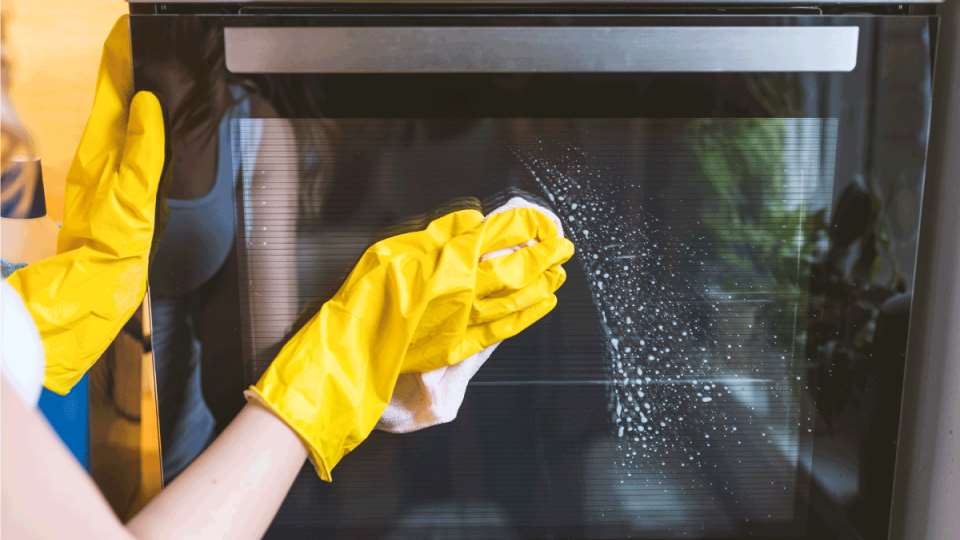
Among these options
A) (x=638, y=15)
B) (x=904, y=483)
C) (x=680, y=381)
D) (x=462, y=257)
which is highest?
(x=638, y=15)

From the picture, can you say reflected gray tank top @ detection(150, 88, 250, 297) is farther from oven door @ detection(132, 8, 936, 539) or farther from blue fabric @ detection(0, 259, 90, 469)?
blue fabric @ detection(0, 259, 90, 469)

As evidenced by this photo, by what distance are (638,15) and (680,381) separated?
0.31m

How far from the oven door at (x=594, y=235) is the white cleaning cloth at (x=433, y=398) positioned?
0.6 inches

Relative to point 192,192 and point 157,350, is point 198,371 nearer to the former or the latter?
point 157,350

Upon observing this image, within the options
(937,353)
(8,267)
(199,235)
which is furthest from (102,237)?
(937,353)

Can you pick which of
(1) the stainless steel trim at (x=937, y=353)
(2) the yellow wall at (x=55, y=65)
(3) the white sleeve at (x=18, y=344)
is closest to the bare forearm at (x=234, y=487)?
(3) the white sleeve at (x=18, y=344)

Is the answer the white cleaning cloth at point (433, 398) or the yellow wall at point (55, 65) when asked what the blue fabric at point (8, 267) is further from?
the white cleaning cloth at point (433, 398)

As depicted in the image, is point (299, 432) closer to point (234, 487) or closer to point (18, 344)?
point (234, 487)

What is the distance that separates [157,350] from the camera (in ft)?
1.99

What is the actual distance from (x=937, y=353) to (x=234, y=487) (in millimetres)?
600

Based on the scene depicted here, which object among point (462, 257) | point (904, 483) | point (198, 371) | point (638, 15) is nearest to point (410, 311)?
point (462, 257)

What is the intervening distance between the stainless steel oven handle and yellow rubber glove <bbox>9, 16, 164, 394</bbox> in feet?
0.42

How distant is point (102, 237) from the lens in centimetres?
62

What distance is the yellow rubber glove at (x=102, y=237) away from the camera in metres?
0.60
